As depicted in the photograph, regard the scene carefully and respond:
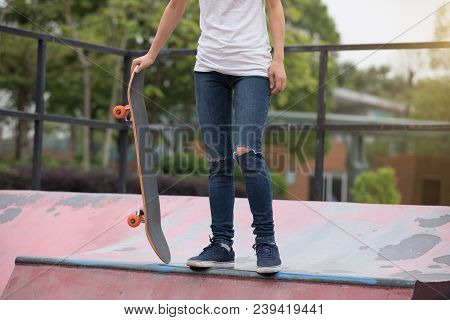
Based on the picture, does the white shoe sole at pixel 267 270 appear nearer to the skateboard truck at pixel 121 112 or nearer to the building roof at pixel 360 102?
the skateboard truck at pixel 121 112

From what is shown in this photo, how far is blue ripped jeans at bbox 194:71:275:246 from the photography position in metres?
2.89

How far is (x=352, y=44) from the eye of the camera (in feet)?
15.3

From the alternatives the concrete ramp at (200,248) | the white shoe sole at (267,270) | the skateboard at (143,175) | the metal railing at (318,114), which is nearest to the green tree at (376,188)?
the metal railing at (318,114)

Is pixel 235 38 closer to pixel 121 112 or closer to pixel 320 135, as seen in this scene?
pixel 121 112

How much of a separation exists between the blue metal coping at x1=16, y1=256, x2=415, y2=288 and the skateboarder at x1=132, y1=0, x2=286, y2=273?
0.05m

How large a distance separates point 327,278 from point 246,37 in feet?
3.54

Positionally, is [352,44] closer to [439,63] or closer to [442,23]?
[442,23]

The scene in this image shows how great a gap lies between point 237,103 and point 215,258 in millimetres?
693

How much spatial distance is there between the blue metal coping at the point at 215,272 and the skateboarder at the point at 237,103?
0.15 ft

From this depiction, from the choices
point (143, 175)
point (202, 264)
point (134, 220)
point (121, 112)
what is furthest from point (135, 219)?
point (121, 112)

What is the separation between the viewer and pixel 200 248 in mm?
3508

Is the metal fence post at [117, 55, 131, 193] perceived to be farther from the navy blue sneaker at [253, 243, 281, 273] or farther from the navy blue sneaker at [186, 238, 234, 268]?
the navy blue sneaker at [253, 243, 281, 273]

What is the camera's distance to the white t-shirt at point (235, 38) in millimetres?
2928

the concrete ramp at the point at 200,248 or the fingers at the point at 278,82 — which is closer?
the concrete ramp at the point at 200,248
